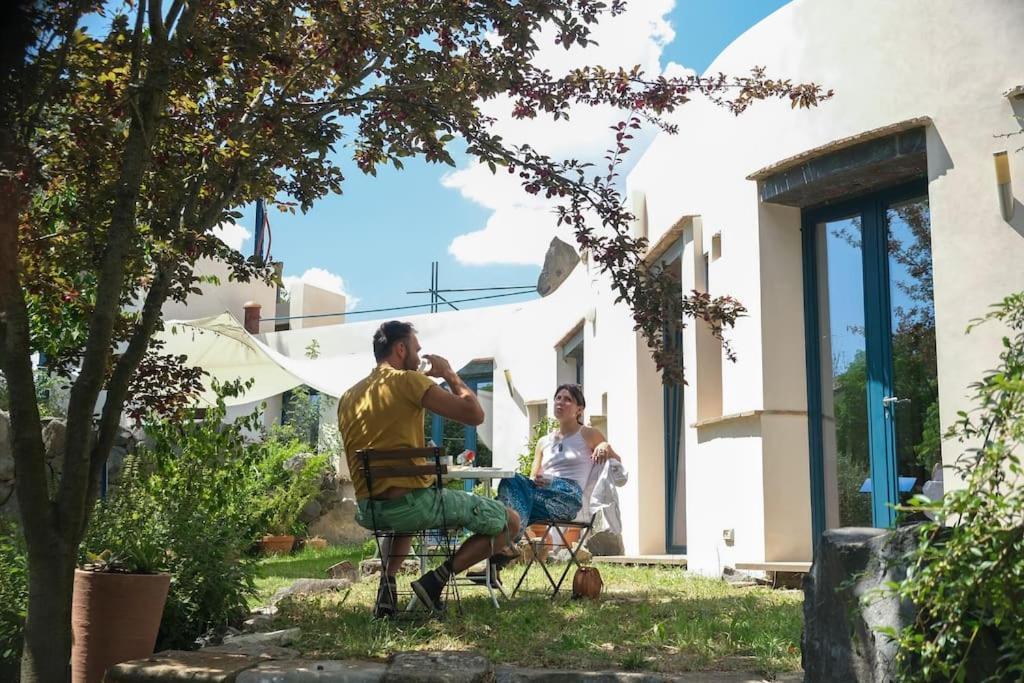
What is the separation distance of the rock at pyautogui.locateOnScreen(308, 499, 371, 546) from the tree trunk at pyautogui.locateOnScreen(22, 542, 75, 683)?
10372mm

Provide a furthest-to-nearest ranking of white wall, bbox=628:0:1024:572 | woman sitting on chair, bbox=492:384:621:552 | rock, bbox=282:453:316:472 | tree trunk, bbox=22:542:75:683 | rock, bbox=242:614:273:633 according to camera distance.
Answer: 1. rock, bbox=282:453:316:472
2. woman sitting on chair, bbox=492:384:621:552
3. white wall, bbox=628:0:1024:572
4. rock, bbox=242:614:273:633
5. tree trunk, bbox=22:542:75:683

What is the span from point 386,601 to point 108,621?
1.28 metres

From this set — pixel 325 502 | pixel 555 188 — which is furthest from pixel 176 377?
pixel 325 502

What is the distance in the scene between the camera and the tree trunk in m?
3.79

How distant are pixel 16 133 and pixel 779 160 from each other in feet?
15.1

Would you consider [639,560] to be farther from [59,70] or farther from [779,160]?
[59,70]

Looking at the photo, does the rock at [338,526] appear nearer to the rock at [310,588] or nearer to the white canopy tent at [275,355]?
the white canopy tent at [275,355]

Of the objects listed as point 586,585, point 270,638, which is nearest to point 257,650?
point 270,638

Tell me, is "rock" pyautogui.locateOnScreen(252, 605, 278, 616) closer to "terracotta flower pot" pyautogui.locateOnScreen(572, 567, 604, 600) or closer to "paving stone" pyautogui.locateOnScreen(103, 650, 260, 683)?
"paving stone" pyautogui.locateOnScreen(103, 650, 260, 683)

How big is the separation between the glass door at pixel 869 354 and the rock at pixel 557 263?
10.0 metres

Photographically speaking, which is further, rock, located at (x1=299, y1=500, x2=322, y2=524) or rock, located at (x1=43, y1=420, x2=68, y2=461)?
rock, located at (x1=299, y1=500, x2=322, y2=524)

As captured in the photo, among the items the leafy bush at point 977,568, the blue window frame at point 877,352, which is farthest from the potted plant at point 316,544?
the leafy bush at point 977,568

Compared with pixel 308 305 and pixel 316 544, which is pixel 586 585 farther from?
pixel 308 305

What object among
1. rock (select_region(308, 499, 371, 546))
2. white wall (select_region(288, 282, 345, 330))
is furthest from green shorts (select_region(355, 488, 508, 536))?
white wall (select_region(288, 282, 345, 330))
